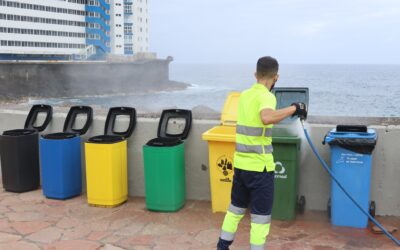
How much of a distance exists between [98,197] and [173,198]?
961 mm

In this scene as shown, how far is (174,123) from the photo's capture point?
19.4 feet

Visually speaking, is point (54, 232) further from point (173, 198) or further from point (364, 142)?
point (364, 142)

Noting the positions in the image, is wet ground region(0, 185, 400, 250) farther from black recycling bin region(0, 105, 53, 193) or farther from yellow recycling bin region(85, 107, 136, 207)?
black recycling bin region(0, 105, 53, 193)

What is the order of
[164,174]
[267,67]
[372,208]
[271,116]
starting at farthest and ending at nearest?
[164,174]
[372,208]
[267,67]
[271,116]

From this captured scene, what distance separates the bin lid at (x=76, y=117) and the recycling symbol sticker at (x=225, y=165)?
6.85 ft

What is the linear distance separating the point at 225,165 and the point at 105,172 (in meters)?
1.48

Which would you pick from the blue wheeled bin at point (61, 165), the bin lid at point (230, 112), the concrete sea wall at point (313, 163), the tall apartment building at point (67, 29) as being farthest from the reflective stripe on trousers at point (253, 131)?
the tall apartment building at point (67, 29)

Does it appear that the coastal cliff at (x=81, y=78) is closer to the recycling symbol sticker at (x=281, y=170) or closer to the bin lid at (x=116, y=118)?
the bin lid at (x=116, y=118)

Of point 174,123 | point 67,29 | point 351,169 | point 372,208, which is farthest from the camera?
point 67,29

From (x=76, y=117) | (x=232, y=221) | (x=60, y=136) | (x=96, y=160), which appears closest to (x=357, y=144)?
(x=232, y=221)

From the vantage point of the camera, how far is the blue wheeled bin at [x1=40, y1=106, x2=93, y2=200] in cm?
576

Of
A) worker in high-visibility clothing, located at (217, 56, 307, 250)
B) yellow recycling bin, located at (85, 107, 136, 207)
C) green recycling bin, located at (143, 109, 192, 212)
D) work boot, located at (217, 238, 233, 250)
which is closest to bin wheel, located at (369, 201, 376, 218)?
worker in high-visibility clothing, located at (217, 56, 307, 250)

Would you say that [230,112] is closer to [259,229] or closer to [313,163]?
[313,163]

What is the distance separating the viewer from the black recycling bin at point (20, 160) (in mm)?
6035
